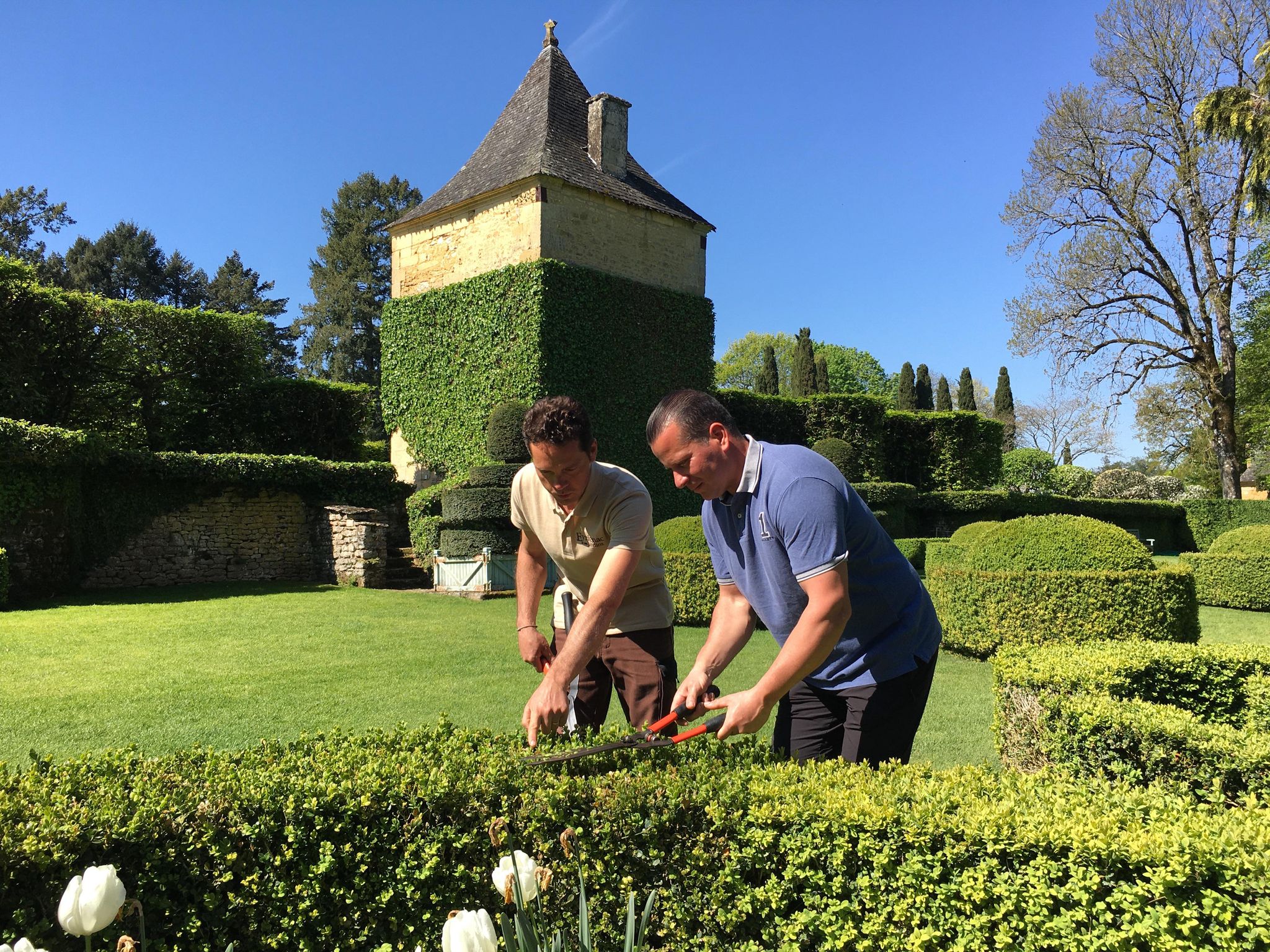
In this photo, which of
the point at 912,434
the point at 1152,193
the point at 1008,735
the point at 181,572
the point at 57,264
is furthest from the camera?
the point at 57,264

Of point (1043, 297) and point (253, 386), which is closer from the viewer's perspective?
point (253, 386)

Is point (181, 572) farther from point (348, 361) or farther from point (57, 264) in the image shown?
point (57, 264)

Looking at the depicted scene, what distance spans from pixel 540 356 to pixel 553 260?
2.26 metres

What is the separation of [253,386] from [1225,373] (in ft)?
99.0

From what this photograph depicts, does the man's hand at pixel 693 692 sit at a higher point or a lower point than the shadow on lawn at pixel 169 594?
higher

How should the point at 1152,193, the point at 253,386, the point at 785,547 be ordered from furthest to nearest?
the point at 1152,193
the point at 253,386
the point at 785,547

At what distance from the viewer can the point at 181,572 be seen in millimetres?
17453

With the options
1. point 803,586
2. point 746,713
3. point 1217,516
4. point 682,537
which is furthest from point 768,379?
point 746,713

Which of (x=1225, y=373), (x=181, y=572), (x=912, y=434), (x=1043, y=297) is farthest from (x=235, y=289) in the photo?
(x=1225, y=373)

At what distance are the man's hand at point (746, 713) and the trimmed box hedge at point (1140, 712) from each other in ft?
5.92

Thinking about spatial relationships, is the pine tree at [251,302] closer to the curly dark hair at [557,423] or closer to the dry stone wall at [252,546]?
the dry stone wall at [252,546]

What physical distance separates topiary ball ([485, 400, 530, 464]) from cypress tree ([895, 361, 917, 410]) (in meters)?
31.0

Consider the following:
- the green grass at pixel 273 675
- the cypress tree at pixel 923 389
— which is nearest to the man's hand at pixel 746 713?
the green grass at pixel 273 675

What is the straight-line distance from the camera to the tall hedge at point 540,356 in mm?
19719
